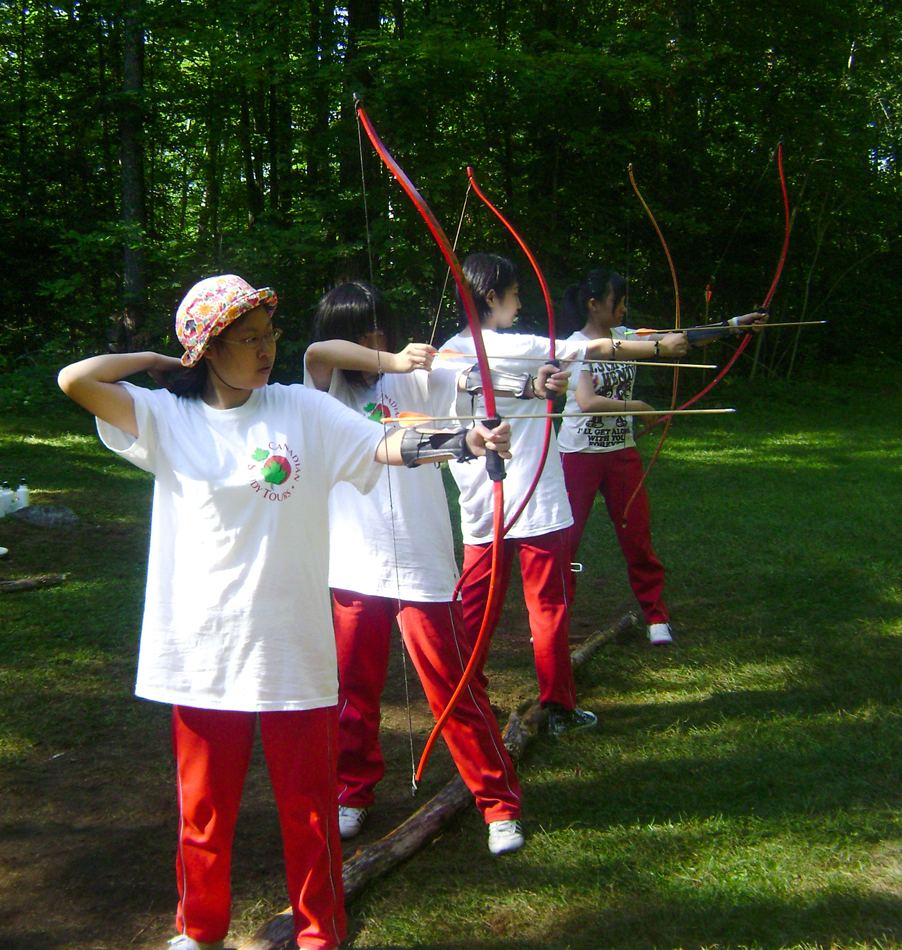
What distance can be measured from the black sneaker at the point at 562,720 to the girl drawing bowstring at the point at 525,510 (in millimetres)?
39

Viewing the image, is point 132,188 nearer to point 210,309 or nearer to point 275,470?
point 210,309

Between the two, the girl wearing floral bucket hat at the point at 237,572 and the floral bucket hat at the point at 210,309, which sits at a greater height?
the floral bucket hat at the point at 210,309

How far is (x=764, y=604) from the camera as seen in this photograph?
188 inches

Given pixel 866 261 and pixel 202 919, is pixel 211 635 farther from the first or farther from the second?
pixel 866 261

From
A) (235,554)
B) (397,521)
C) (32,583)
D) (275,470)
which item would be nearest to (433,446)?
(275,470)

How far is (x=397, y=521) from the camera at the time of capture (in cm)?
249

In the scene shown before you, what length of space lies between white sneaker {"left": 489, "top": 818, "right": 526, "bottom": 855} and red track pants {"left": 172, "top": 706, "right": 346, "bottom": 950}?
67 centimetres

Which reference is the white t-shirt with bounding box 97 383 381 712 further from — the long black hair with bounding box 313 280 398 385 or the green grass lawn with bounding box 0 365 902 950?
the green grass lawn with bounding box 0 365 902 950

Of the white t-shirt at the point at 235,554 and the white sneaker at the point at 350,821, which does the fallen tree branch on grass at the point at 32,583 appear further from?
the white t-shirt at the point at 235,554

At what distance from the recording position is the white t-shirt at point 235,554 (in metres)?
1.87

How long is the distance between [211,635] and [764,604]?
11.8ft

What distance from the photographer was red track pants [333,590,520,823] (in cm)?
246

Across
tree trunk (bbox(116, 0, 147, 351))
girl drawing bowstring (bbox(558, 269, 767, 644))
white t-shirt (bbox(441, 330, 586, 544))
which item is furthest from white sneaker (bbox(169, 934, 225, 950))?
tree trunk (bbox(116, 0, 147, 351))

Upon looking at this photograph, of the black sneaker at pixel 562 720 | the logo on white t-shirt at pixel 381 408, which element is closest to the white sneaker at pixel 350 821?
the black sneaker at pixel 562 720
